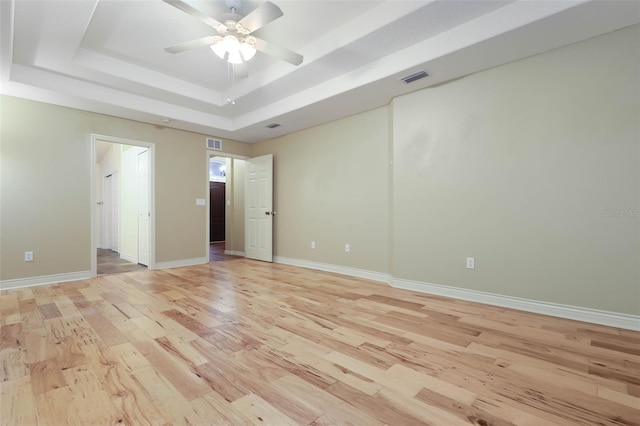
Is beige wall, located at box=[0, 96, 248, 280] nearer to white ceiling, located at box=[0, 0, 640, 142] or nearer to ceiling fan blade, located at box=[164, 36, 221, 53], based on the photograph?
white ceiling, located at box=[0, 0, 640, 142]

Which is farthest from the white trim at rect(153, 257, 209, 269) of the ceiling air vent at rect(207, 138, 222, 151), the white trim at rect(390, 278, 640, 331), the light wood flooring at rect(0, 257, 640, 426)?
the white trim at rect(390, 278, 640, 331)

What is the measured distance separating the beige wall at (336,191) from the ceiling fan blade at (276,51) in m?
1.72

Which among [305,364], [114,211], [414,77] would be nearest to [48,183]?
[114,211]

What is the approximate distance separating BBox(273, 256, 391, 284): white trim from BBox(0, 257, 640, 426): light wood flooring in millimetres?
1023

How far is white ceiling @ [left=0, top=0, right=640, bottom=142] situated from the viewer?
2438mm

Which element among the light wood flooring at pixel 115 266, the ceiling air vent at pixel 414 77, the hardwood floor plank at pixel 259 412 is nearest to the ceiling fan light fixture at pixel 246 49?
the ceiling air vent at pixel 414 77

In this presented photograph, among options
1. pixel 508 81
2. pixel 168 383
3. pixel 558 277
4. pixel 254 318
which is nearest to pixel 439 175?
pixel 508 81

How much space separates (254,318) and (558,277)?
2823 millimetres

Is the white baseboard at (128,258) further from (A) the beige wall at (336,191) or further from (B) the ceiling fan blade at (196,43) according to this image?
(B) the ceiling fan blade at (196,43)

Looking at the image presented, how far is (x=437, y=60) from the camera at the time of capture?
2.88 metres

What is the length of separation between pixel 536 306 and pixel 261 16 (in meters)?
3.57

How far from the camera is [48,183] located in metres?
3.93

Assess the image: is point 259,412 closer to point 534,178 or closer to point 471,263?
point 471,263

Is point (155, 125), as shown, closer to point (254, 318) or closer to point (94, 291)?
point (94, 291)
